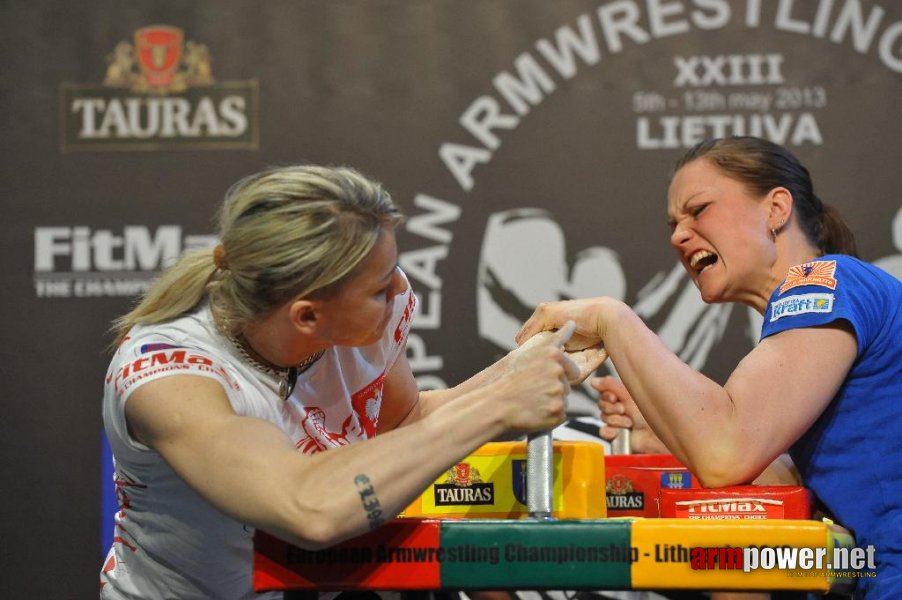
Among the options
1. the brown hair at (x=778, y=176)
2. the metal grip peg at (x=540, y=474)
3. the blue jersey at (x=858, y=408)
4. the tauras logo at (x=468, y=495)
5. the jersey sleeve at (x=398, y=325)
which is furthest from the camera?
the brown hair at (x=778, y=176)

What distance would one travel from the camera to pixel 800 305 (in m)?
1.57

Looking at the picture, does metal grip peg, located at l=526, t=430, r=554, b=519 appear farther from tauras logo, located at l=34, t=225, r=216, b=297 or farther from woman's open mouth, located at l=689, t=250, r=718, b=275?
tauras logo, located at l=34, t=225, r=216, b=297

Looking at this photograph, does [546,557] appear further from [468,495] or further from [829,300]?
[829,300]

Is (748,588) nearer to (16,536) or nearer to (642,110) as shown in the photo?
(642,110)

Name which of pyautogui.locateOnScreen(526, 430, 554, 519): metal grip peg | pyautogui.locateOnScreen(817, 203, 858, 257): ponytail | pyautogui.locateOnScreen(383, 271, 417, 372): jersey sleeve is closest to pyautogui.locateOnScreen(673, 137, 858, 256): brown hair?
pyautogui.locateOnScreen(817, 203, 858, 257): ponytail

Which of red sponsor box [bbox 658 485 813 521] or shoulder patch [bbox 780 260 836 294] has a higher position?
shoulder patch [bbox 780 260 836 294]

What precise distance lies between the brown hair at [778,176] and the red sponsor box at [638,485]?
47cm

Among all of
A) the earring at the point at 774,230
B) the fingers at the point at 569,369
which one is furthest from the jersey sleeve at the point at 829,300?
the fingers at the point at 569,369

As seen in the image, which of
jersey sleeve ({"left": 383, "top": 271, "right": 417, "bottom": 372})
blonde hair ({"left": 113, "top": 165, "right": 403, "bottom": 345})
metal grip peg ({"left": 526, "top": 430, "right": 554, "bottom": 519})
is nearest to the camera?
metal grip peg ({"left": 526, "top": 430, "right": 554, "bottom": 519})

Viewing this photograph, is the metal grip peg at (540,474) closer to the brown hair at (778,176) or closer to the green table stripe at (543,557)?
the green table stripe at (543,557)

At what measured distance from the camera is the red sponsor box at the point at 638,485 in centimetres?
185

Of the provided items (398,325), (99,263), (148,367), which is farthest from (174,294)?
(99,263)

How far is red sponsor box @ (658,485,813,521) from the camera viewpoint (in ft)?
4.61

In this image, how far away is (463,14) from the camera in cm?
294
